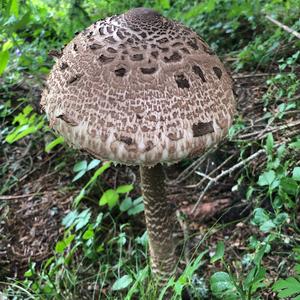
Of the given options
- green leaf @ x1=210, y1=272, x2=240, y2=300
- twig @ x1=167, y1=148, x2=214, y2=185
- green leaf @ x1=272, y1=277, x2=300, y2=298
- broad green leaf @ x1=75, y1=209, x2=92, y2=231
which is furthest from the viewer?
twig @ x1=167, y1=148, x2=214, y2=185

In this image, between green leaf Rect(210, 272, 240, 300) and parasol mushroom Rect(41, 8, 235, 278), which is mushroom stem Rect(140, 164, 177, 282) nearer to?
parasol mushroom Rect(41, 8, 235, 278)

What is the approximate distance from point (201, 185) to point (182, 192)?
173mm

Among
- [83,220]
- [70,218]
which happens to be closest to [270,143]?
[83,220]

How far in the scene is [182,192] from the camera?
3.29 meters

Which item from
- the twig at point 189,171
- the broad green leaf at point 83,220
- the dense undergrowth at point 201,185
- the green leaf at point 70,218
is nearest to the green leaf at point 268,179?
the dense undergrowth at point 201,185

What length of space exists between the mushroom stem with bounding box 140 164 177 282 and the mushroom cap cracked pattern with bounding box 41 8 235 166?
48 centimetres

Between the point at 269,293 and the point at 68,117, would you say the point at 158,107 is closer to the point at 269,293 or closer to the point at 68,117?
the point at 68,117

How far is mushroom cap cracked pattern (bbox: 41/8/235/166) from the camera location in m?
1.75

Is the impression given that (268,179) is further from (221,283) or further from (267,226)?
(221,283)

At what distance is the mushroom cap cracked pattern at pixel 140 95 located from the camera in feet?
5.74

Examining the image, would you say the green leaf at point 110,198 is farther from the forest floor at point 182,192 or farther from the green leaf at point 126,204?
the forest floor at point 182,192

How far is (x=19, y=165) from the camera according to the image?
3635 mm

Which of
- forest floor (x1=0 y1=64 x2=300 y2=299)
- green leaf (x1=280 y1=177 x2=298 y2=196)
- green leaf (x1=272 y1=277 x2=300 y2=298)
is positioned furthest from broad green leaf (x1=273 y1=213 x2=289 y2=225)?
green leaf (x1=272 y1=277 x2=300 y2=298)

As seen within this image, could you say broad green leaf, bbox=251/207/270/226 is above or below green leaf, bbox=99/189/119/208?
above
